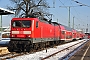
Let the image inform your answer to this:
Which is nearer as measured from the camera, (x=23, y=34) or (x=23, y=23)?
(x=23, y=34)

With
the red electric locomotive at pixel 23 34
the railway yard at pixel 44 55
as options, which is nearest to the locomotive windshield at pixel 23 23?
the red electric locomotive at pixel 23 34

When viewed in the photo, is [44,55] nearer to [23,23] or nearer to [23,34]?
[23,34]

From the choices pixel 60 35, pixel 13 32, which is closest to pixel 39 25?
pixel 13 32

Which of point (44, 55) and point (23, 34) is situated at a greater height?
point (23, 34)

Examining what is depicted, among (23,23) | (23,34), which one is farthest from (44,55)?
(23,23)

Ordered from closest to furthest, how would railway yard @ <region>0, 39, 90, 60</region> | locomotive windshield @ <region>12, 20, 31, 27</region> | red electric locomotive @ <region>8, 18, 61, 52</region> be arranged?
railway yard @ <region>0, 39, 90, 60</region> → red electric locomotive @ <region>8, 18, 61, 52</region> → locomotive windshield @ <region>12, 20, 31, 27</region>

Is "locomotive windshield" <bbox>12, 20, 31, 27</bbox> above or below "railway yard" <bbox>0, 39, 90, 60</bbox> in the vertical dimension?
above

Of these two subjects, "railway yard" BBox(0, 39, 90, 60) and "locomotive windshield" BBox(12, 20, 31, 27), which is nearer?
"railway yard" BBox(0, 39, 90, 60)

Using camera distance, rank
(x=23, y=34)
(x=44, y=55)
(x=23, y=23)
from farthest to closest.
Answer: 1. (x=23, y=23)
2. (x=23, y=34)
3. (x=44, y=55)

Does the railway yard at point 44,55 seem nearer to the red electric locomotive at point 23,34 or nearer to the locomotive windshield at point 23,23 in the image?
the red electric locomotive at point 23,34

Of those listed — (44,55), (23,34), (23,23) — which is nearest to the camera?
(44,55)

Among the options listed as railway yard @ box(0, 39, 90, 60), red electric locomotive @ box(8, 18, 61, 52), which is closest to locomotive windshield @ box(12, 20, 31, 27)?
red electric locomotive @ box(8, 18, 61, 52)

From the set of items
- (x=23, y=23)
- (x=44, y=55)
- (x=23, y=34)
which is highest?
(x=23, y=23)

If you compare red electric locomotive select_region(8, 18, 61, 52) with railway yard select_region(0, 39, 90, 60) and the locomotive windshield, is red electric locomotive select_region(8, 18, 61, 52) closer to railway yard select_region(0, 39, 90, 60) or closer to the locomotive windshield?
the locomotive windshield
